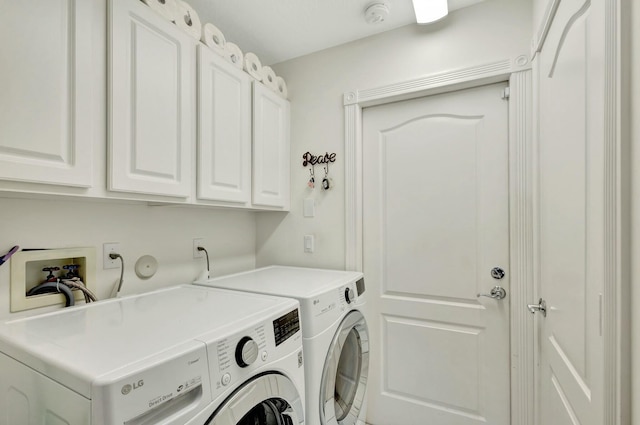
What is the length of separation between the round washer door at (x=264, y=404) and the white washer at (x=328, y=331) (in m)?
0.17

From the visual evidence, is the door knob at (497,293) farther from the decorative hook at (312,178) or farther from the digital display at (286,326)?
the decorative hook at (312,178)

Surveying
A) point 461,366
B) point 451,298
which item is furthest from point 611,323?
point 461,366

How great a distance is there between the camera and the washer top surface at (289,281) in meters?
1.41

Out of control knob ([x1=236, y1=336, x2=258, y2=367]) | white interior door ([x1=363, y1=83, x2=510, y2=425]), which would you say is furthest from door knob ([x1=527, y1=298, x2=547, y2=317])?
control knob ([x1=236, y1=336, x2=258, y2=367])

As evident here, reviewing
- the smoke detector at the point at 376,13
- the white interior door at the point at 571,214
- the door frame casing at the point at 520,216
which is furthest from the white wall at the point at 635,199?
the smoke detector at the point at 376,13

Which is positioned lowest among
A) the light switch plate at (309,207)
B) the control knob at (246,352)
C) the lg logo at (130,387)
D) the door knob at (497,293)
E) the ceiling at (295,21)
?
the door knob at (497,293)

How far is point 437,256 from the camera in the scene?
72.1 inches

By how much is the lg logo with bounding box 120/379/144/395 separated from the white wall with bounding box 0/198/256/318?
856 mm

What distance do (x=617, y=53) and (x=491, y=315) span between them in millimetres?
1399

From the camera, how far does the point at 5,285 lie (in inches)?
43.4

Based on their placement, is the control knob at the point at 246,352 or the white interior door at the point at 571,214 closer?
the white interior door at the point at 571,214

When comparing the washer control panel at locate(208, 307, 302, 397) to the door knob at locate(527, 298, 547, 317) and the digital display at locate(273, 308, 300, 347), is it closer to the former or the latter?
the digital display at locate(273, 308, 300, 347)

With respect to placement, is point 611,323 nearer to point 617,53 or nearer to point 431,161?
point 617,53

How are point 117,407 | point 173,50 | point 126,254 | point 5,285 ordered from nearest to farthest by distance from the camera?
point 117,407, point 5,285, point 173,50, point 126,254
